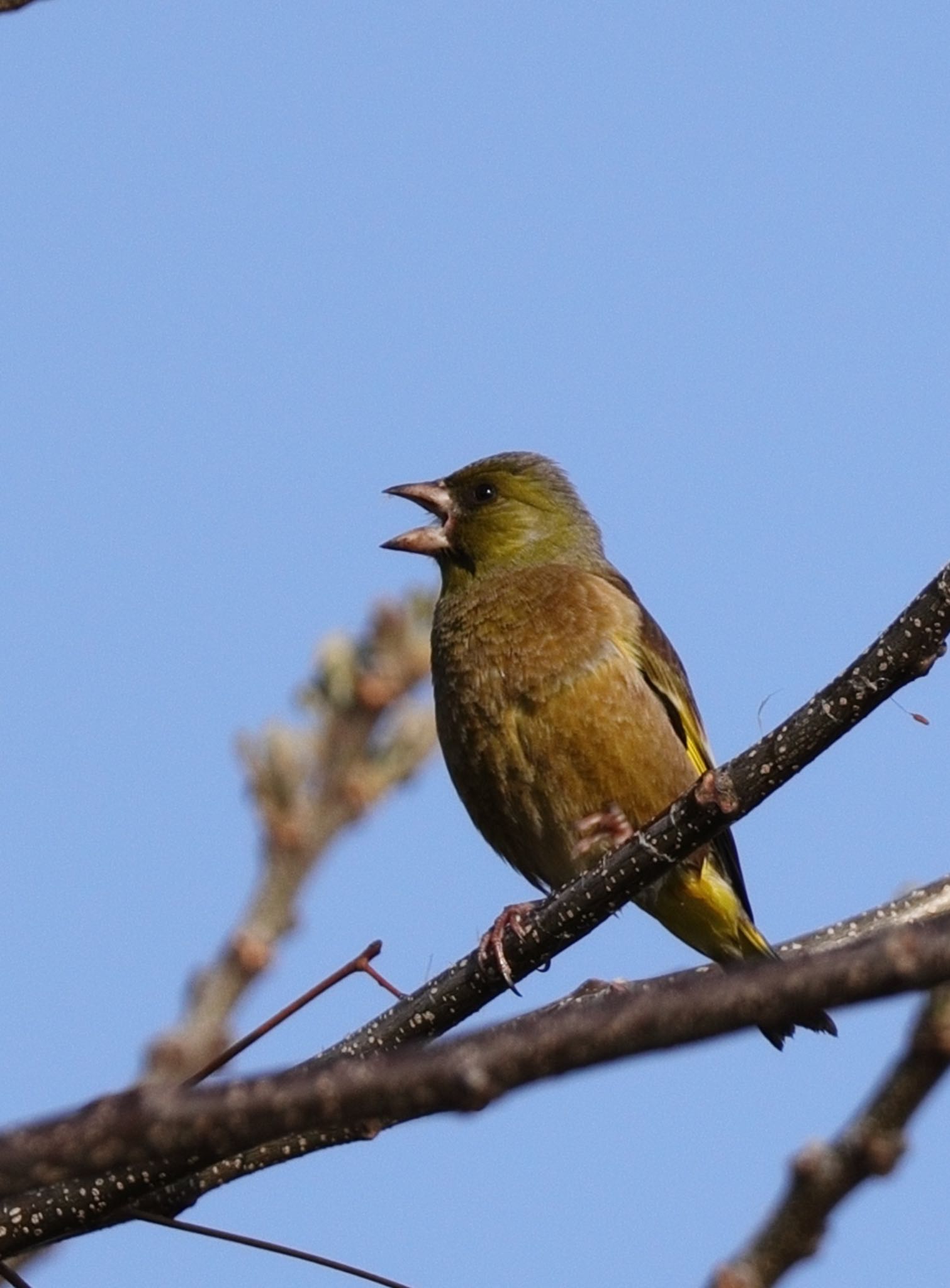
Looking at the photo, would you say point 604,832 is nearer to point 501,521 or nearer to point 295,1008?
point 501,521

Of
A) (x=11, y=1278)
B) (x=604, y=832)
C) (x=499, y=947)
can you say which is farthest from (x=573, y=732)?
(x=11, y=1278)

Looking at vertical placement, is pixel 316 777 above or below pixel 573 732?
below

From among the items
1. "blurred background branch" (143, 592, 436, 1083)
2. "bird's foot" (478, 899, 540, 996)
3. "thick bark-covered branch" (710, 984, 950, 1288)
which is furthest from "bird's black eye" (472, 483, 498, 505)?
"thick bark-covered branch" (710, 984, 950, 1288)

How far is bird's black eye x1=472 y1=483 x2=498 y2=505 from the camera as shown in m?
8.33

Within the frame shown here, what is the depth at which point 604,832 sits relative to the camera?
6957 mm

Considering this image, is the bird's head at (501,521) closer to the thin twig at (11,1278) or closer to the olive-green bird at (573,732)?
the olive-green bird at (573,732)

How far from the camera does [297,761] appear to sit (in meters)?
2.89

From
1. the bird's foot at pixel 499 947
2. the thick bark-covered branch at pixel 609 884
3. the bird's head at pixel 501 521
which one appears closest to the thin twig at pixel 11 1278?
the thick bark-covered branch at pixel 609 884

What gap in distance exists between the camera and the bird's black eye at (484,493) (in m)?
8.33

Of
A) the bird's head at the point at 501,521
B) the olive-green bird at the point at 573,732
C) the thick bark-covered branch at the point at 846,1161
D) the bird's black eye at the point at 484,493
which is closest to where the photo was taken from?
the thick bark-covered branch at the point at 846,1161

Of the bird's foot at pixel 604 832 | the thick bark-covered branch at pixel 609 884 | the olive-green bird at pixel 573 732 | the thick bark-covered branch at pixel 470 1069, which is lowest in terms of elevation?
the thick bark-covered branch at pixel 470 1069

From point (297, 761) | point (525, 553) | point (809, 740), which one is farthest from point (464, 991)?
point (525, 553)

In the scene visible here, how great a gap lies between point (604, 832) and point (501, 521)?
1.72m

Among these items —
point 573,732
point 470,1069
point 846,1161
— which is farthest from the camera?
point 573,732
